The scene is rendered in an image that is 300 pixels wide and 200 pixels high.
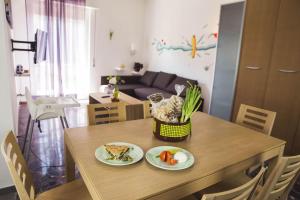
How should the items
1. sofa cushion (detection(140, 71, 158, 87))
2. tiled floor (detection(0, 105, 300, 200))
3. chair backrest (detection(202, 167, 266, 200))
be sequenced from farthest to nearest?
1. sofa cushion (detection(140, 71, 158, 87))
2. tiled floor (detection(0, 105, 300, 200))
3. chair backrest (detection(202, 167, 266, 200))

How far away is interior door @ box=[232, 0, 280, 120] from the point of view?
9.12 feet

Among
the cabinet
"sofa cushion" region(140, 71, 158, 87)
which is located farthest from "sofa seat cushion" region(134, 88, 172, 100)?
the cabinet

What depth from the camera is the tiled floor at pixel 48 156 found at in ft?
6.98

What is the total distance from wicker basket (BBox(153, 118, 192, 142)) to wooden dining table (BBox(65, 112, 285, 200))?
1.6 inches

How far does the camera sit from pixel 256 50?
2941 mm

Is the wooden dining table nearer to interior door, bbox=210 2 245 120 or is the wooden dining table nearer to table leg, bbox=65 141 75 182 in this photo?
table leg, bbox=65 141 75 182

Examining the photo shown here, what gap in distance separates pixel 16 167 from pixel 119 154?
1.72ft

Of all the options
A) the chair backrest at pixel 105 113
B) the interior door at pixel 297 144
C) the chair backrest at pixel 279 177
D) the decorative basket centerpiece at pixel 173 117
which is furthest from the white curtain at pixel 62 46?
the chair backrest at pixel 279 177

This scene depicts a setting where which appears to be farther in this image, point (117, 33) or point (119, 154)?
point (117, 33)

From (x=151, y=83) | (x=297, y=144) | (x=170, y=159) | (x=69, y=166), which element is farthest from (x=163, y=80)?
(x=170, y=159)

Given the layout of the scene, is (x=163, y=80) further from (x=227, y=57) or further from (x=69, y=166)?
(x=69, y=166)

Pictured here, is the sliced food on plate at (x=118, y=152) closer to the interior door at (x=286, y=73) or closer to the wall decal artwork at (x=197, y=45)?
the interior door at (x=286, y=73)

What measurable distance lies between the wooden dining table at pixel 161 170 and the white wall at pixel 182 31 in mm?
2472

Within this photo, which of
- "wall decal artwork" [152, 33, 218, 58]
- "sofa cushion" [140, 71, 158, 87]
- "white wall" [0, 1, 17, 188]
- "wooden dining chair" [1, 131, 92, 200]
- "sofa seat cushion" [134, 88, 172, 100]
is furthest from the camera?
"sofa cushion" [140, 71, 158, 87]
